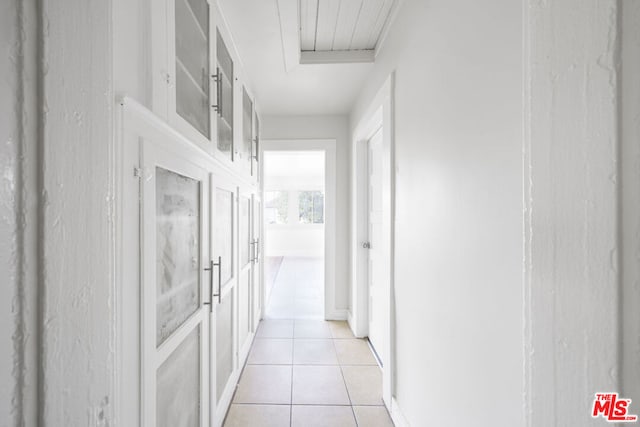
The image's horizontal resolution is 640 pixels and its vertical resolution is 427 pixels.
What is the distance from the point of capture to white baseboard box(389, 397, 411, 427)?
1617 millimetres

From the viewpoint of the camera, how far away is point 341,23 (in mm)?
1931

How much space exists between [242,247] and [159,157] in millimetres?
1526

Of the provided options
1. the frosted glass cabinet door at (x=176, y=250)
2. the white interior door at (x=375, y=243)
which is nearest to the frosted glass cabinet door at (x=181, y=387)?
the frosted glass cabinet door at (x=176, y=250)

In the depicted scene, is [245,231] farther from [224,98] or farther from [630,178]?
[630,178]

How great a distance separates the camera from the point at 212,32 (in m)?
1.53

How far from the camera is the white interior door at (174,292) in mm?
→ 852

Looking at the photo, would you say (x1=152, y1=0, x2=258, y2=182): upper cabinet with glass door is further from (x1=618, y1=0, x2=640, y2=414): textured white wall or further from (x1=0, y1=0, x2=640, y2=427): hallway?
(x1=618, y1=0, x2=640, y2=414): textured white wall

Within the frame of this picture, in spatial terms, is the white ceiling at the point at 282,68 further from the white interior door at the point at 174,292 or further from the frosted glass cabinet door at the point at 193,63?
the white interior door at the point at 174,292

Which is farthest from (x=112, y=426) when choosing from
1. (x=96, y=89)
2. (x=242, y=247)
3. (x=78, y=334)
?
(x=242, y=247)

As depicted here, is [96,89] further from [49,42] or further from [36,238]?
[36,238]

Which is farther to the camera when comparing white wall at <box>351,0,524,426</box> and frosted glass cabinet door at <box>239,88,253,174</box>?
frosted glass cabinet door at <box>239,88,253,174</box>

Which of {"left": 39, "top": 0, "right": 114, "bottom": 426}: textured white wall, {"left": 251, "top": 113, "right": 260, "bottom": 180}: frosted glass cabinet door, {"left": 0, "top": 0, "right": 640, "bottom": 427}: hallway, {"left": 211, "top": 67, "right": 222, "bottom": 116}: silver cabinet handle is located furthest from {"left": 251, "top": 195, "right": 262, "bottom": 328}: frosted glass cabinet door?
{"left": 39, "top": 0, "right": 114, "bottom": 426}: textured white wall

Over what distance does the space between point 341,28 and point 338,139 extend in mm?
1527

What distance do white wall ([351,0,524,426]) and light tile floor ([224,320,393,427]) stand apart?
46 cm
